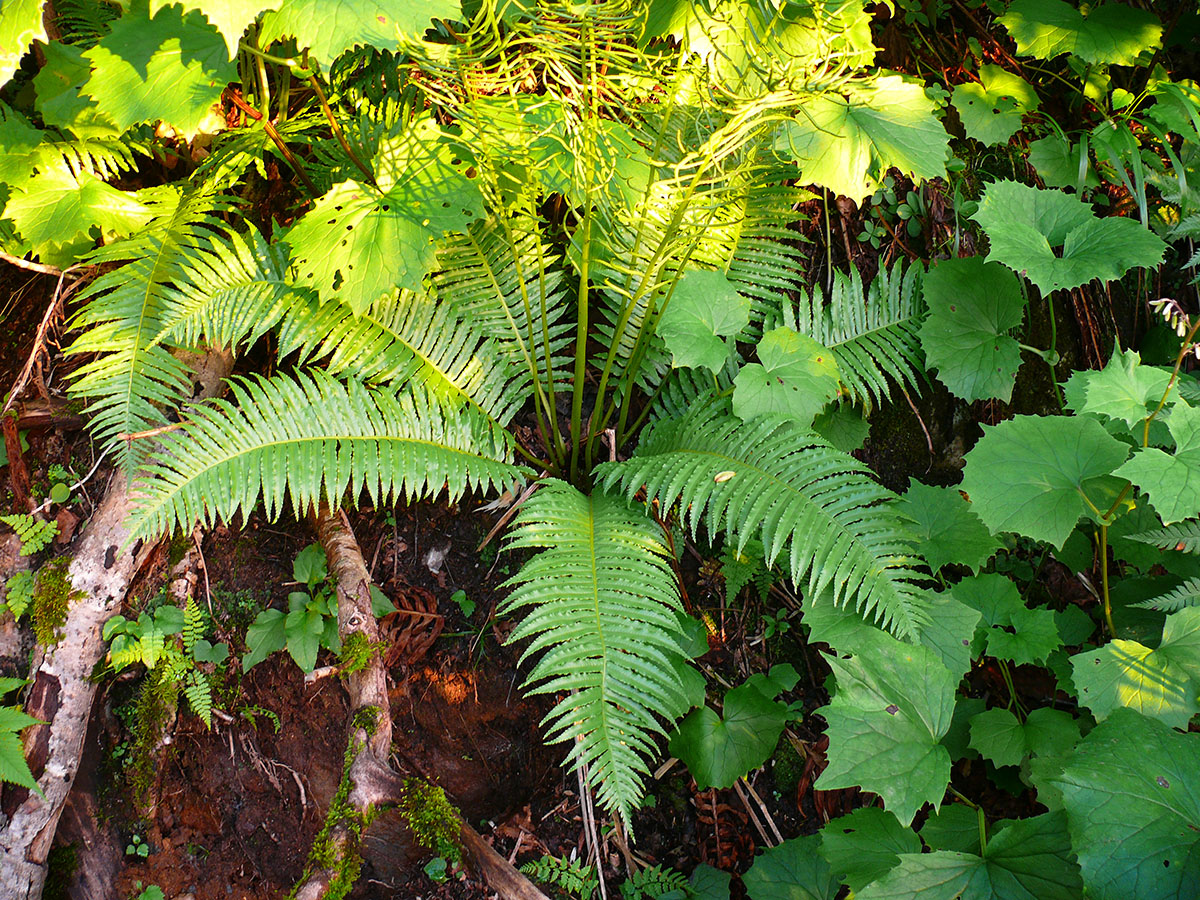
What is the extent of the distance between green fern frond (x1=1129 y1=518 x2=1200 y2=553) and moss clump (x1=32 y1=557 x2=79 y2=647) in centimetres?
304

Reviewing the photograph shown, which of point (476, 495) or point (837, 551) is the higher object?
point (837, 551)

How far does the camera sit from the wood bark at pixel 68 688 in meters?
2.09

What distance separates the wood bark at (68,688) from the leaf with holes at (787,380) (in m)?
1.79

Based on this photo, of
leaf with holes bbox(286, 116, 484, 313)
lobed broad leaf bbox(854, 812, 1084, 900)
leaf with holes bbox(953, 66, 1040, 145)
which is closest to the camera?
lobed broad leaf bbox(854, 812, 1084, 900)

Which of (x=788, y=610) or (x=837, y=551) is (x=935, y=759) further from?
(x=788, y=610)

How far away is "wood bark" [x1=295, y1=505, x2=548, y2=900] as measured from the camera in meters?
2.03

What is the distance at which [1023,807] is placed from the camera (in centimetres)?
214

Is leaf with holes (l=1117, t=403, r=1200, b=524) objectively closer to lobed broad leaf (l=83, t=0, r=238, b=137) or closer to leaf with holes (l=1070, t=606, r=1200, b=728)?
Answer: leaf with holes (l=1070, t=606, r=1200, b=728)

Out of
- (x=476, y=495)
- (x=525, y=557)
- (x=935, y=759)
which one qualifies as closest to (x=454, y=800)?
(x=525, y=557)

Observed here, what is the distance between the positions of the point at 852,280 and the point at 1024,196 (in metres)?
0.51

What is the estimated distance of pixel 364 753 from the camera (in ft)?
6.95

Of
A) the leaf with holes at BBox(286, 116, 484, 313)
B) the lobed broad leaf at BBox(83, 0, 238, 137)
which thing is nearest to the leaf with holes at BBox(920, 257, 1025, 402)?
the leaf with holes at BBox(286, 116, 484, 313)

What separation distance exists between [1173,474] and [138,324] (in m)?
2.65

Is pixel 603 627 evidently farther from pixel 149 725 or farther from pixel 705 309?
pixel 149 725
